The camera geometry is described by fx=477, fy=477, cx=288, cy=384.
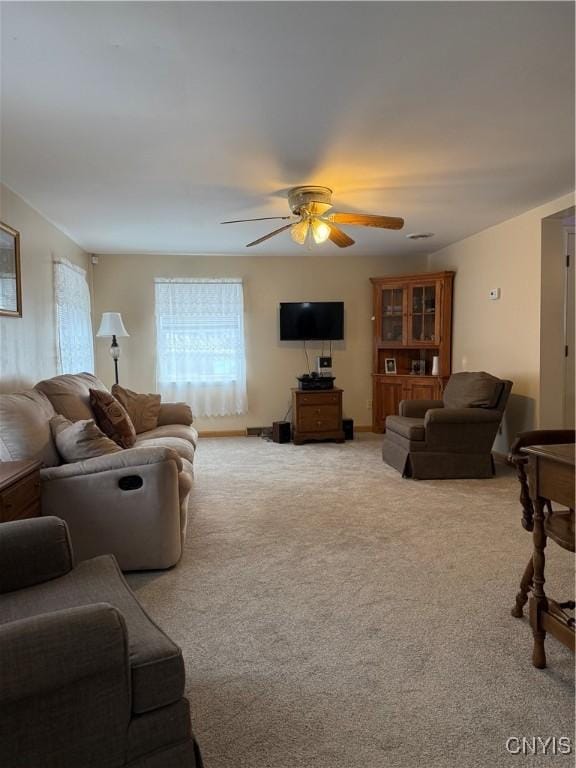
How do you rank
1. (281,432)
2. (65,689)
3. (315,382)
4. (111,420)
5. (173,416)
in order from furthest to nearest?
(315,382) < (281,432) < (173,416) < (111,420) < (65,689)

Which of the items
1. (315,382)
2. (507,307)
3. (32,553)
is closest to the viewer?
(32,553)

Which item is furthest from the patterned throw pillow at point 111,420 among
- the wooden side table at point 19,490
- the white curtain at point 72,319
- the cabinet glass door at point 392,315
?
the cabinet glass door at point 392,315

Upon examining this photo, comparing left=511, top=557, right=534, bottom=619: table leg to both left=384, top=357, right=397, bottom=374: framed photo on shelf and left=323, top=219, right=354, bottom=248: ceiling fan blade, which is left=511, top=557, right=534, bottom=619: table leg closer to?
left=323, top=219, right=354, bottom=248: ceiling fan blade

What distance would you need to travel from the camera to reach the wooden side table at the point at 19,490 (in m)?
1.94

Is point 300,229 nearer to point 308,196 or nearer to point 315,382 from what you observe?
point 308,196

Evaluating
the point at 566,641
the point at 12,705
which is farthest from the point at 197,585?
the point at 566,641

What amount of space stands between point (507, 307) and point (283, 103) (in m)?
3.27

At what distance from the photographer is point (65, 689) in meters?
1.05

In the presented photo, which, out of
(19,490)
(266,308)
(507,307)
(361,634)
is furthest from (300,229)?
(266,308)

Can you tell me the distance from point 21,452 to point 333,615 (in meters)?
1.74

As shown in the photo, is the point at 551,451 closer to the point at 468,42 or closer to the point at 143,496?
the point at 468,42

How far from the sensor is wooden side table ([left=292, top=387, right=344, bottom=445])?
5.85 metres

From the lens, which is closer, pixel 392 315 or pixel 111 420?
pixel 111 420

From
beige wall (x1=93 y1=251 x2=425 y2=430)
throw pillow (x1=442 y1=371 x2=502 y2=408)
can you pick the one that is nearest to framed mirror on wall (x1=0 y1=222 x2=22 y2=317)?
beige wall (x1=93 y1=251 x2=425 y2=430)
